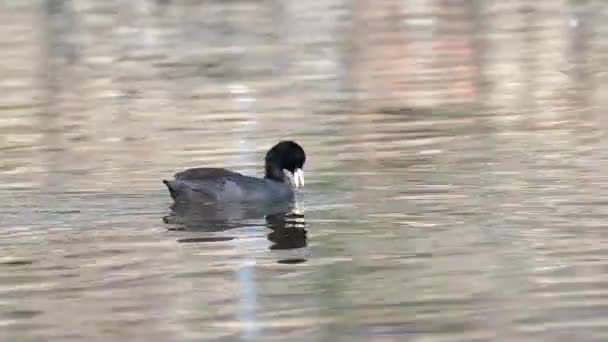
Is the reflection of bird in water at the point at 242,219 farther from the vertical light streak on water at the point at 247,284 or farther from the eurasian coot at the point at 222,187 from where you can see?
the vertical light streak on water at the point at 247,284

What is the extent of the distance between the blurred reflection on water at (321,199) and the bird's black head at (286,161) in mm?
261

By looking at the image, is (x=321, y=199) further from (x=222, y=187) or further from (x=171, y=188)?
(x=171, y=188)

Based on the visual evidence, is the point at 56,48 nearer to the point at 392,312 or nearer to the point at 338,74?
the point at 338,74

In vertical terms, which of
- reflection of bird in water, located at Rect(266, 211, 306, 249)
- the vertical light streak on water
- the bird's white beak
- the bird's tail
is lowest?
reflection of bird in water, located at Rect(266, 211, 306, 249)

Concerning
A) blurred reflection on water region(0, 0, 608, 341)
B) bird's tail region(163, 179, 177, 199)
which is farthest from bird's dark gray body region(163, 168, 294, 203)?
blurred reflection on water region(0, 0, 608, 341)

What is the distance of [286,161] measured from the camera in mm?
13586

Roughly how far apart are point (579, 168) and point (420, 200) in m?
1.95

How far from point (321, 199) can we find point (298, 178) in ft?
1.69

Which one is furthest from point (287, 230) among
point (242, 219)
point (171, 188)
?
point (171, 188)

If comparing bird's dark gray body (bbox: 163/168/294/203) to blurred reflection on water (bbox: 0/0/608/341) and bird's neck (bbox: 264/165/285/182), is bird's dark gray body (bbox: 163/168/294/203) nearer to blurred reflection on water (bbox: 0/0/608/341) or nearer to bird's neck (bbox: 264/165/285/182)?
blurred reflection on water (bbox: 0/0/608/341)

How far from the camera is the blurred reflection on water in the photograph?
9203 millimetres

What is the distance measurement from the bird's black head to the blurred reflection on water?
0.26 m

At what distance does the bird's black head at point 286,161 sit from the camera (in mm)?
13500

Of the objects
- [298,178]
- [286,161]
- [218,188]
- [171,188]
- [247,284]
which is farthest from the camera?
[286,161]
